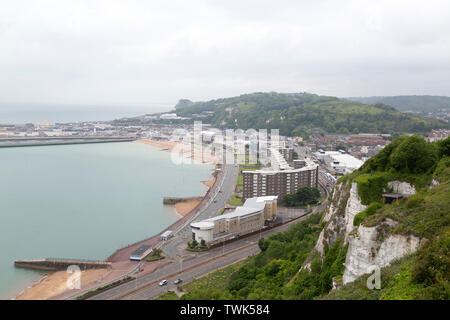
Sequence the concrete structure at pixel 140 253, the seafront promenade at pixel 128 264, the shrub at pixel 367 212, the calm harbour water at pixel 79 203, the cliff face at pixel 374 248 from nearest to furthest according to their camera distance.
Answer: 1. the cliff face at pixel 374 248
2. the shrub at pixel 367 212
3. the seafront promenade at pixel 128 264
4. the concrete structure at pixel 140 253
5. the calm harbour water at pixel 79 203

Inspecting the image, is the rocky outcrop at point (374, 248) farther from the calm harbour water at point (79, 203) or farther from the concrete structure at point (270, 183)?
the concrete structure at point (270, 183)

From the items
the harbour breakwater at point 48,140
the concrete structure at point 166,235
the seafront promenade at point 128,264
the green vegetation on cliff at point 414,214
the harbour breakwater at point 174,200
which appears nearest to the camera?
the green vegetation on cliff at point 414,214

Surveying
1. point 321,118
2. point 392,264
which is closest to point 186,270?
point 392,264

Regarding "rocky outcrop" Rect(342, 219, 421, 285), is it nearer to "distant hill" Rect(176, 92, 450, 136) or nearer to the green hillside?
the green hillside

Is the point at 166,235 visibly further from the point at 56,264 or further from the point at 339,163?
the point at 339,163

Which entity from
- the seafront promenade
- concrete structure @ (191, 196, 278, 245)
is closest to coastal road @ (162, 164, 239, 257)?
the seafront promenade

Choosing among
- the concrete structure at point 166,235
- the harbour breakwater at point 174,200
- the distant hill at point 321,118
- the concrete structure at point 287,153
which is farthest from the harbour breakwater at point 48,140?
the concrete structure at point 166,235
